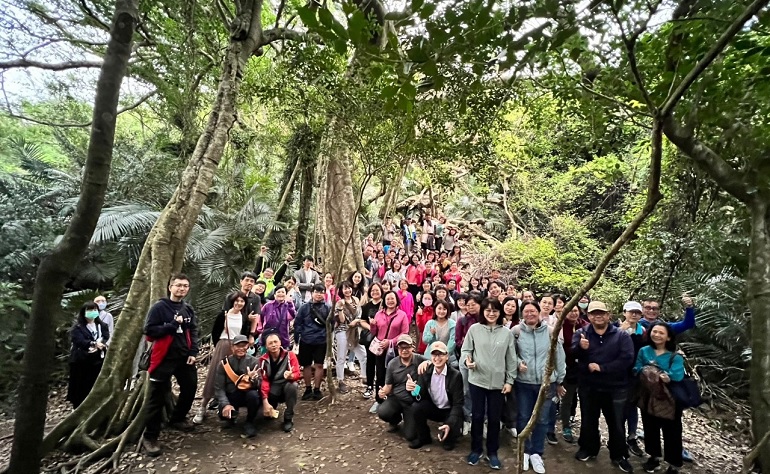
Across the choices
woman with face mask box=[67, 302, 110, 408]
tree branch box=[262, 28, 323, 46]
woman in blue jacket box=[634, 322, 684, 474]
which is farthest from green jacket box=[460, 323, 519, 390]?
woman with face mask box=[67, 302, 110, 408]

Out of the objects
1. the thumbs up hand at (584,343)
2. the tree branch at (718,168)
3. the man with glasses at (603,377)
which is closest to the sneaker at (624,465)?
the man with glasses at (603,377)

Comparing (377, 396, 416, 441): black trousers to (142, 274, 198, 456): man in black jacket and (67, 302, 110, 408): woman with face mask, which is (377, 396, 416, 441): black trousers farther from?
(67, 302, 110, 408): woman with face mask

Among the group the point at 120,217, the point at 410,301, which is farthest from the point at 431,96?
the point at 120,217

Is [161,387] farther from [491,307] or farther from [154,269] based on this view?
[491,307]

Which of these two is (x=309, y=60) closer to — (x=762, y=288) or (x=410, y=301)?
(x=410, y=301)

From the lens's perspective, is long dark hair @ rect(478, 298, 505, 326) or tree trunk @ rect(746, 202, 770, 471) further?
long dark hair @ rect(478, 298, 505, 326)

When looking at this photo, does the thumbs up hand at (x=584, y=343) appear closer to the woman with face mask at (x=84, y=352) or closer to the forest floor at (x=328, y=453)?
the forest floor at (x=328, y=453)

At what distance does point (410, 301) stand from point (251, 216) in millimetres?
5455

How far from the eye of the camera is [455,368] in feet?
16.2

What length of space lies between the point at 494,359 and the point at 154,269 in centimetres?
387

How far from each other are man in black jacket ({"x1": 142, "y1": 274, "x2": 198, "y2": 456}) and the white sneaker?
3.73 m

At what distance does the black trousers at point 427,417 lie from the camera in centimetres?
454

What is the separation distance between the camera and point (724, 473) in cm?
459

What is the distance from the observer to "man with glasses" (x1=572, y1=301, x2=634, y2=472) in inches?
162
